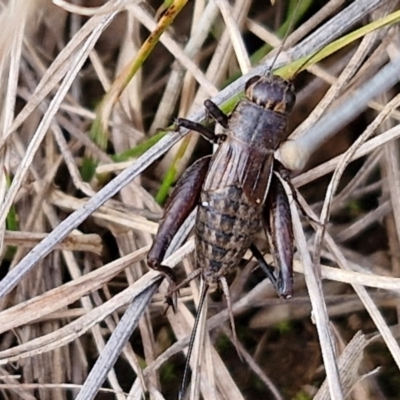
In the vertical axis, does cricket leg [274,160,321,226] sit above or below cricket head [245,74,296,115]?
below

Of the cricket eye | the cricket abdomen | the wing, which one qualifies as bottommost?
the cricket abdomen

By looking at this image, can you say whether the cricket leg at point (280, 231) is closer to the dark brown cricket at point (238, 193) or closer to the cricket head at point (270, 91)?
the dark brown cricket at point (238, 193)

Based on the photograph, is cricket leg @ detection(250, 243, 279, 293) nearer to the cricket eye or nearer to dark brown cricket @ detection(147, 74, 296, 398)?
dark brown cricket @ detection(147, 74, 296, 398)

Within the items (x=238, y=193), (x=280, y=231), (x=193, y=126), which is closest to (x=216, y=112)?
(x=193, y=126)

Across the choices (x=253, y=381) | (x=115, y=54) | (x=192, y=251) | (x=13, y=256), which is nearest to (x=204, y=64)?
(x=115, y=54)

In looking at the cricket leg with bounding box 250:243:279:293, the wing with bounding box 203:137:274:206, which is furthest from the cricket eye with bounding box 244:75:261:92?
the cricket leg with bounding box 250:243:279:293
